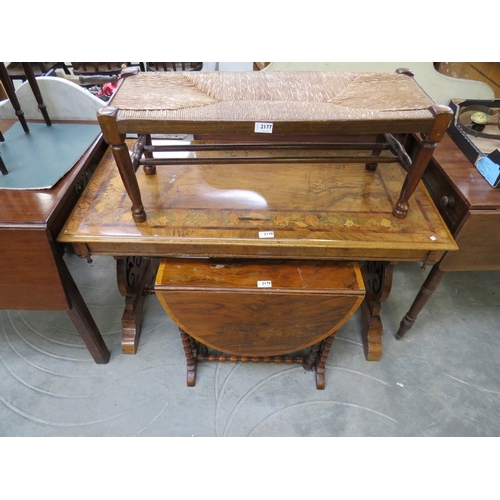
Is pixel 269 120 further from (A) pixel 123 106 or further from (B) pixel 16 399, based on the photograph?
(B) pixel 16 399

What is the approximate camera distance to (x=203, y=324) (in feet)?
4.04

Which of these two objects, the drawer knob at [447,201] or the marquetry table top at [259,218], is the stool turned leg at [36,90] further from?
the drawer knob at [447,201]

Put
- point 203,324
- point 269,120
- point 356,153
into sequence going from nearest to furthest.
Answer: point 269,120 → point 203,324 → point 356,153

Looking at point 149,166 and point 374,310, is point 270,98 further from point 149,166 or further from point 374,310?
point 374,310

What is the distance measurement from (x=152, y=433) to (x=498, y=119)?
1973mm

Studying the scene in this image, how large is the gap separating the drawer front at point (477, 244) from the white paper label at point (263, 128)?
2.42ft

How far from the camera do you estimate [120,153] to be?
0.99 metres

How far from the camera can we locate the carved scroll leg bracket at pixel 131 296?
5.09 feet

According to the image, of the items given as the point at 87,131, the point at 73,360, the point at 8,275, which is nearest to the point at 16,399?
the point at 73,360

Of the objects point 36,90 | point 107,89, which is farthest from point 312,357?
point 107,89

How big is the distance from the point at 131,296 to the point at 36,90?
99 cm

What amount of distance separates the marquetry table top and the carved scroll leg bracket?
0.39 metres

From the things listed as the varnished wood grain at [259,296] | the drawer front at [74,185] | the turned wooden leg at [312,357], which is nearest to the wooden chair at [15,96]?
the drawer front at [74,185]

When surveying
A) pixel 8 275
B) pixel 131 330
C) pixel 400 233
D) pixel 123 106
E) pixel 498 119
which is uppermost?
pixel 123 106
